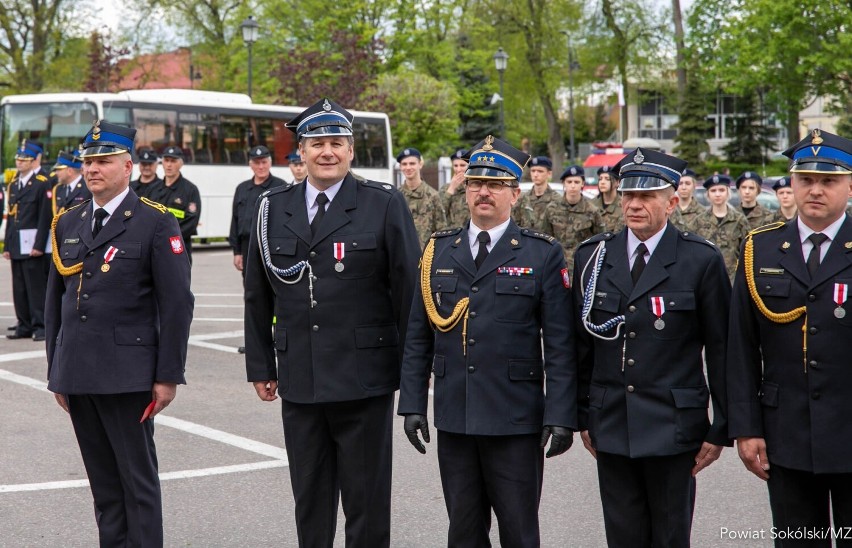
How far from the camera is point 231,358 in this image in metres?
11.5

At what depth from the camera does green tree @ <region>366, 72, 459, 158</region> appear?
133ft

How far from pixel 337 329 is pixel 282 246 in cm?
47

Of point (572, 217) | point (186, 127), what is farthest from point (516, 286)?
point (186, 127)

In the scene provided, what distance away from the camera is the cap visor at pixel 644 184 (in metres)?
4.39

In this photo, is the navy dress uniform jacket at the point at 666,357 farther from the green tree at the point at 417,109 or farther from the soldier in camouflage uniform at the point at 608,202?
the green tree at the point at 417,109

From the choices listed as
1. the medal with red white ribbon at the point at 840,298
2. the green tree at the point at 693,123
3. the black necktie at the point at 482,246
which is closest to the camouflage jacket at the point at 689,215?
the black necktie at the point at 482,246

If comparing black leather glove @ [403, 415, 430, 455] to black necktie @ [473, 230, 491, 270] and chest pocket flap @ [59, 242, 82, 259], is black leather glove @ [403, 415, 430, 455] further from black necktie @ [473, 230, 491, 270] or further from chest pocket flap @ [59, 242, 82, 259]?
chest pocket flap @ [59, 242, 82, 259]

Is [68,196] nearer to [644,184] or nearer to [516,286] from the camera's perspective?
[516,286]

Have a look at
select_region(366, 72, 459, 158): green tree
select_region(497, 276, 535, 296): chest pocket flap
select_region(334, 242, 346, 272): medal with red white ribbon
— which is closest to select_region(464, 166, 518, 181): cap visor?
select_region(497, 276, 535, 296): chest pocket flap

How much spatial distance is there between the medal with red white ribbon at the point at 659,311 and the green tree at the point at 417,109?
3571 centimetres

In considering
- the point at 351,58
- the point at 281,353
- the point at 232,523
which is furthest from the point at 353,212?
the point at 351,58

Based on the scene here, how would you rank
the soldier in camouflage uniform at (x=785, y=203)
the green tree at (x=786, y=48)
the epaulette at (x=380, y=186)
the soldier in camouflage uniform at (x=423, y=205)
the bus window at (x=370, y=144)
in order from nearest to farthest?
the epaulette at (x=380, y=186)
the soldier in camouflage uniform at (x=785, y=203)
the soldier in camouflage uniform at (x=423, y=205)
the bus window at (x=370, y=144)
the green tree at (x=786, y=48)

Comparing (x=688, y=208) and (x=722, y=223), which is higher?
(x=688, y=208)

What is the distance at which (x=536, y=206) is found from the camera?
13.0 meters
